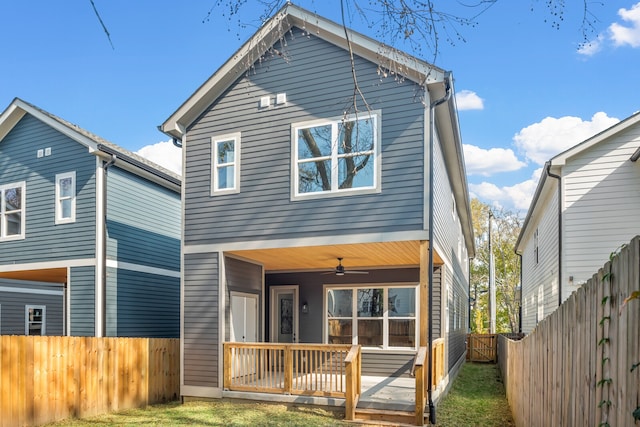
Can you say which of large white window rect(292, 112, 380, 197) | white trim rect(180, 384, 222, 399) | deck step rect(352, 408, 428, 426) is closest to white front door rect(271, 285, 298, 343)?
white trim rect(180, 384, 222, 399)

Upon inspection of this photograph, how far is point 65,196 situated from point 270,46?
6886 millimetres

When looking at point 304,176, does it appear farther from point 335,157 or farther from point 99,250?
point 99,250

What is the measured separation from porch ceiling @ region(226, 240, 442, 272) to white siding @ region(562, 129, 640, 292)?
2905 mm

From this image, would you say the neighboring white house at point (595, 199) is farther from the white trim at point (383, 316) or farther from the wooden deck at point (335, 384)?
the wooden deck at point (335, 384)

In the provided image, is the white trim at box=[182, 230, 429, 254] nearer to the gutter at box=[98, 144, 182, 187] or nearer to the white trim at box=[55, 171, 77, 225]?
the gutter at box=[98, 144, 182, 187]

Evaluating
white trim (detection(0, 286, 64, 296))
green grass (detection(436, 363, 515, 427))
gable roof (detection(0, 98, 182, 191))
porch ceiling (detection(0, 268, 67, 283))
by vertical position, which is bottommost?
green grass (detection(436, 363, 515, 427))

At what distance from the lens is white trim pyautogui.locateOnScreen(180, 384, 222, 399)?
10.0m

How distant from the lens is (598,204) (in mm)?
10711

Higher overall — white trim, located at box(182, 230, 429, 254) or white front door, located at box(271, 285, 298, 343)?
white trim, located at box(182, 230, 429, 254)

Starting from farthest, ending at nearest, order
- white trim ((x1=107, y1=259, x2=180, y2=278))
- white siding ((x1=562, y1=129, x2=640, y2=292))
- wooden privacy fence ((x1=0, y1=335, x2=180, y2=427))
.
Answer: white trim ((x1=107, y1=259, x2=180, y2=278))
white siding ((x1=562, y1=129, x2=640, y2=292))
wooden privacy fence ((x1=0, y1=335, x2=180, y2=427))

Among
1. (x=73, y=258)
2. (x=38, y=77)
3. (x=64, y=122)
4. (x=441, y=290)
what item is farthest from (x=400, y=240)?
(x=38, y=77)

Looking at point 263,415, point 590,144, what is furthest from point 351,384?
point 590,144

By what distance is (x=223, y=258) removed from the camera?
10.3 metres

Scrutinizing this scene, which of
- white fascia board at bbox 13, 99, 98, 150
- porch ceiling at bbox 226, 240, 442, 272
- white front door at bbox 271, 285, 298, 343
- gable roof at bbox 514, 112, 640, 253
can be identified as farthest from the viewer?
white front door at bbox 271, 285, 298, 343
